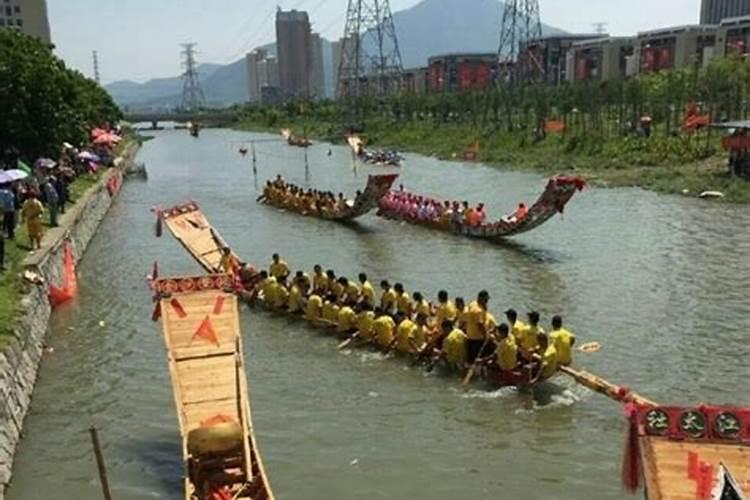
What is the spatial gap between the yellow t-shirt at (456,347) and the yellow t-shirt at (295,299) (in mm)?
4870

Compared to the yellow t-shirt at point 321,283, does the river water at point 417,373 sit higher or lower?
lower

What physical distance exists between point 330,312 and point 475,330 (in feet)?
13.0

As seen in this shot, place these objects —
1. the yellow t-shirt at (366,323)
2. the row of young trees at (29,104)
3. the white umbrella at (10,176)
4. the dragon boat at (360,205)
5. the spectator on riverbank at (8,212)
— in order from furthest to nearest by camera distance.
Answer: the dragon boat at (360,205), the row of young trees at (29,104), the white umbrella at (10,176), the spectator on riverbank at (8,212), the yellow t-shirt at (366,323)

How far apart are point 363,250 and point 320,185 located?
22.2 m

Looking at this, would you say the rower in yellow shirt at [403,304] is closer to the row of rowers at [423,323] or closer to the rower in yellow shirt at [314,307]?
the row of rowers at [423,323]

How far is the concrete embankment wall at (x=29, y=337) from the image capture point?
12023 millimetres

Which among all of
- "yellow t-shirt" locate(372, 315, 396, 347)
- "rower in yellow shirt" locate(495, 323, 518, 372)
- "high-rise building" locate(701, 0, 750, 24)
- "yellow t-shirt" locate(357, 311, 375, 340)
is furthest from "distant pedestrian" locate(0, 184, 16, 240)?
"high-rise building" locate(701, 0, 750, 24)

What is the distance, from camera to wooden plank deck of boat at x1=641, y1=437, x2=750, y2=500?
22.7 ft

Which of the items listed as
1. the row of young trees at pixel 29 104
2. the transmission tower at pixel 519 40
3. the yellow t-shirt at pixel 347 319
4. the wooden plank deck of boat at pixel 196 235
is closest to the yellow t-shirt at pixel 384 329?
the yellow t-shirt at pixel 347 319

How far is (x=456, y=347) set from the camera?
14.6 metres

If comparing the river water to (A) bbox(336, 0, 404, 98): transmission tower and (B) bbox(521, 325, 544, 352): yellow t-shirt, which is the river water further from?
(A) bbox(336, 0, 404, 98): transmission tower

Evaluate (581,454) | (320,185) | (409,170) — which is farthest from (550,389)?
(409,170)

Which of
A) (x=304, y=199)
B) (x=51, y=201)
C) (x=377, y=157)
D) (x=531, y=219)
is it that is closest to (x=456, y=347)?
(x=531, y=219)

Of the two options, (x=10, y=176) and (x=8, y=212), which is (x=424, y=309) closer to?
(x=8, y=212)
